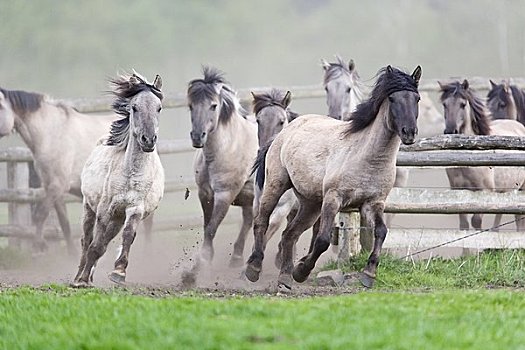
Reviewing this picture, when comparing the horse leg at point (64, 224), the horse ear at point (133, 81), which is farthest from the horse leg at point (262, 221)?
the horse leg at point (64, 224)

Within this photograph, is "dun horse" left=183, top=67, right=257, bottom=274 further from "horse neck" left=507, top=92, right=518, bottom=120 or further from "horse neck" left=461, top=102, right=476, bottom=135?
"horse neck" left=507, top=92, right=518, bottom=120

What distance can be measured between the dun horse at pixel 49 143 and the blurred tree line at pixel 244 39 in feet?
92.5

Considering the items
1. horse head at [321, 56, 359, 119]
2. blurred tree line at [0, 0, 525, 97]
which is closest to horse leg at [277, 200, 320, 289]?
horse head at [321, 56, 359, 119]

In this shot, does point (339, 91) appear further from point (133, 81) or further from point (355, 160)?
point (355, 160)

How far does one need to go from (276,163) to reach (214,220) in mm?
1657

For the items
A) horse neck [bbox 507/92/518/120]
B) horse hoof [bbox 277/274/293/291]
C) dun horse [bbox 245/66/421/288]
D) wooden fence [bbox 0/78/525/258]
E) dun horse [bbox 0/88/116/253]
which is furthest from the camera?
horse neck [bbox 507/92/518/120]

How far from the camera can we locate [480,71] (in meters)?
49.9

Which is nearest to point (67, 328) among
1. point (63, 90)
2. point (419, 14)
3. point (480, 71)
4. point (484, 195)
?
point (484, 195)

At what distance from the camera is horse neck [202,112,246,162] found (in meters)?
14.0

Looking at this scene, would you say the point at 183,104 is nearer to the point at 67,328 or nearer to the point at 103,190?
the point at 103,190

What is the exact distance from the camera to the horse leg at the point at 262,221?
12.0 m

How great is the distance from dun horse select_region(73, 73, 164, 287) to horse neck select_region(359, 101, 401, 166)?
215 centimetres

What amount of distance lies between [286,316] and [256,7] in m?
47.5

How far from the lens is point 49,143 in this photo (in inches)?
669
